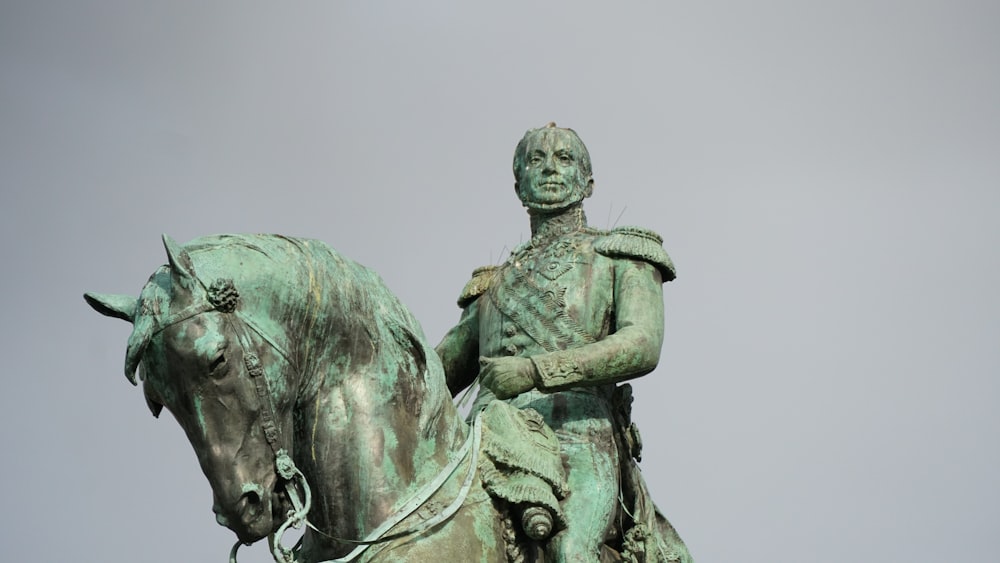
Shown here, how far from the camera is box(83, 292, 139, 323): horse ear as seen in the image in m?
7.24

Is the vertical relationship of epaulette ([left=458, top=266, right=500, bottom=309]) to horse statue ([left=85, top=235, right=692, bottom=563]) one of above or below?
above

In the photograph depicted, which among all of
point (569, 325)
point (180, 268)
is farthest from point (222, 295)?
point (569, 325)

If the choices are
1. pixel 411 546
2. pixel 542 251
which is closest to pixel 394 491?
pixel 411 546

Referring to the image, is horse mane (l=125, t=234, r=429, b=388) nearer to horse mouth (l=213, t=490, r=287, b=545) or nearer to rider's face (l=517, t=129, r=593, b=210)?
horse mouth (l=213, t=490, r=287, b=545)

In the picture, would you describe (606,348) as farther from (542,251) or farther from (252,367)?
(252,367)

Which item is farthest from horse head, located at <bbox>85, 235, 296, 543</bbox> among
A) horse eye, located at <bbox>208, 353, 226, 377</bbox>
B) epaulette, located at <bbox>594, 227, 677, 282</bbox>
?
epaulette, located at <bbox>594, 227, 677, 282</bbox>

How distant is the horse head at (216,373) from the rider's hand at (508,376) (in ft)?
5.25

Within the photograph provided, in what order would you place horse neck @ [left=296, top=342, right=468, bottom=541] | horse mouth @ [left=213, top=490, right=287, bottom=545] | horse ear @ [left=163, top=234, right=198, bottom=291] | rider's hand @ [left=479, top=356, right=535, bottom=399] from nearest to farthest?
horse ear @ [left=163, top=234, right=198, bottom=291] → horse mouth @ [left=213, top=490, right=287, bottom=545] → horse neck @ [left=296, top=342, right=468, bottom=541] → rider's hand @ [left=479, top=356, right=535, bottom=399]

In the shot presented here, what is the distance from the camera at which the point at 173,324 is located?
6.99 meters

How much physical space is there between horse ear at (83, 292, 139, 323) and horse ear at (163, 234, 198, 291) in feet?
1.00

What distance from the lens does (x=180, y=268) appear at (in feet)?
23.0

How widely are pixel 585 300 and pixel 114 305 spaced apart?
3.18 metres

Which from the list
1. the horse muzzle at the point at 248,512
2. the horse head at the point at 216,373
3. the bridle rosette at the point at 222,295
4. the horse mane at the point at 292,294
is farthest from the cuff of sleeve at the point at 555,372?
the bridle rosette at the point at 222,295

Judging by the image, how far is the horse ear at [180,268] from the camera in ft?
23.0
